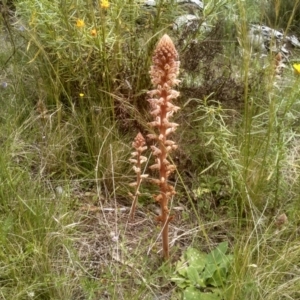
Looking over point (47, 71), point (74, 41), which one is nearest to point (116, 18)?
point (74, 41)

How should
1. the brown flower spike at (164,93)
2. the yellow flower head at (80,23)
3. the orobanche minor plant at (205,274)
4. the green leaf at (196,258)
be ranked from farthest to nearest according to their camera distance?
1. the yellow flower head at (80,23)
2. the green leaf at (196,258)
3. the orobanche minor plant at (205,274)
4. the brown flower spike at (164,93)

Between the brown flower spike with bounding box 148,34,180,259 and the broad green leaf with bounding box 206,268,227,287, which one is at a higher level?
the brown flower spike with bounding box 148,34,180,259

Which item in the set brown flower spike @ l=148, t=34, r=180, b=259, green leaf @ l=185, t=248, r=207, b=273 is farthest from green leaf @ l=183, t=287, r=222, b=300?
brown flower spike @ l=148, t=34, r=180, b=259

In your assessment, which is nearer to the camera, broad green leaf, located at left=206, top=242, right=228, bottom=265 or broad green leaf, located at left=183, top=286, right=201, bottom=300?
broad green leaf, located at left=183, top=286, right=201, bottom=300

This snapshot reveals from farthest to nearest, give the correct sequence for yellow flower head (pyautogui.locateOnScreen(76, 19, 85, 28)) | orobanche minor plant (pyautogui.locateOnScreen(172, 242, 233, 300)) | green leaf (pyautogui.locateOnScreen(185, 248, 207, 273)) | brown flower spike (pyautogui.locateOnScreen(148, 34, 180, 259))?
1. yellow flower head (pyautogui.locateOnScreen(76, 19, 85, 28))
2. green leaf (pyautogui.locateOnScreen(185, 248, 207, 273))
3. orobanche minor plant (pyautogui.locateOnScreen(172, 242, 233, 300))
4. brown flower spike (pyautogui.locateOnScreen(148, 34, 180, 259))

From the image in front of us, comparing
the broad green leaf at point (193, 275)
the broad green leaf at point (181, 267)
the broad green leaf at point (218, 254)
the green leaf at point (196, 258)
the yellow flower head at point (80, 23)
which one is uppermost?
the yellow flower head at point (80, 23)

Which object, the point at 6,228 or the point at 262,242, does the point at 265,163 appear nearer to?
the point at 262,242

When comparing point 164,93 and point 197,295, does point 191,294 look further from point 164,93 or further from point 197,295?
point 164,93

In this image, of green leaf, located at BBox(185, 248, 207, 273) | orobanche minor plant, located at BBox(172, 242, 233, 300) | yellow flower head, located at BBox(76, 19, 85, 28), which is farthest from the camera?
yellow flower head, located at BBox(76, 19, 85, 28)

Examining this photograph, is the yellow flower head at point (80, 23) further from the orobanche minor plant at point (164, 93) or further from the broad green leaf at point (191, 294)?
the broad green leaf at point (191, 294)

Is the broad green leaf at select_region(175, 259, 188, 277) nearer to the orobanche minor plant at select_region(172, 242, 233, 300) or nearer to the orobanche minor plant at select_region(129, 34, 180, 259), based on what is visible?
the orobanche minor plant at select_region(172, 242, 233, 300)

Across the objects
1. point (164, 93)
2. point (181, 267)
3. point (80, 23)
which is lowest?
point (181, 267)

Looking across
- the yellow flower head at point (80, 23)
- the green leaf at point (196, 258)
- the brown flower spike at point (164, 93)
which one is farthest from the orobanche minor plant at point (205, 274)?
the yellow flower head at point (80, 23)

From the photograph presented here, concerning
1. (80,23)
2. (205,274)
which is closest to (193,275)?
(205,274)
